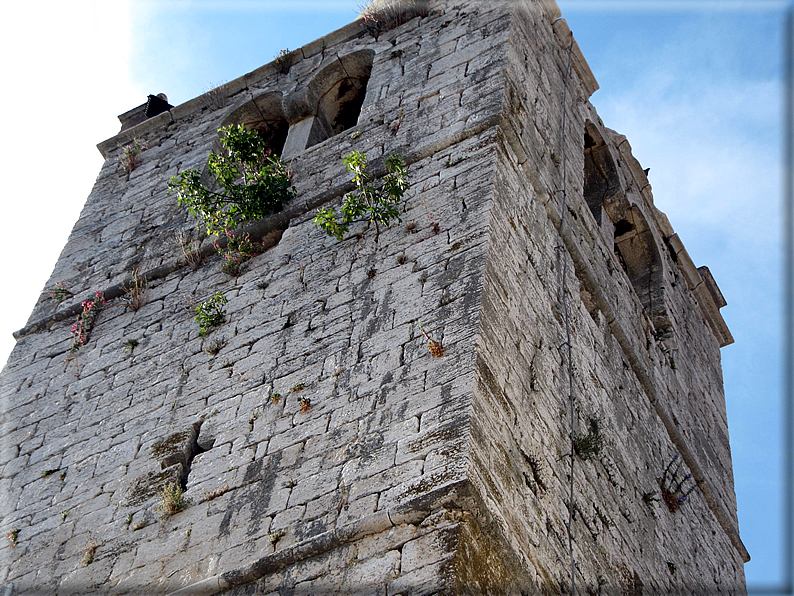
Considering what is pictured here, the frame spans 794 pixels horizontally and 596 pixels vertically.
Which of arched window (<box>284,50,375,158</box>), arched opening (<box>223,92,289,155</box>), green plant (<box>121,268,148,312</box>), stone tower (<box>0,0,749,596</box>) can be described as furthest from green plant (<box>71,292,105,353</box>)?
arched opening (<box>223,92,289,155</box>)

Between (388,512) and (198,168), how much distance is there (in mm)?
5773

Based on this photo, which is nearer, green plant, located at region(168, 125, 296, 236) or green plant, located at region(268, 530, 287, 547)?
green plant, located at region(268, 530, 287, 547)

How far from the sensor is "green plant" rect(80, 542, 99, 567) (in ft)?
21.1

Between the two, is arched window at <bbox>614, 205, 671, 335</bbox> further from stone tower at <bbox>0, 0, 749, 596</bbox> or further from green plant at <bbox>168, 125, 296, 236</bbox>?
green plant at <bbox>168, 125, 296, 236</bbox>

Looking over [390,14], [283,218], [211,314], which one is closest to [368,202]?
[283,218]

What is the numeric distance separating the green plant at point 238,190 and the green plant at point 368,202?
92 cm

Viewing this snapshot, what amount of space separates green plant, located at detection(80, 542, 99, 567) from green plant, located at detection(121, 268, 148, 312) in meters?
2.49

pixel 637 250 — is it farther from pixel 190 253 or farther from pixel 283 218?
pixel 190 253

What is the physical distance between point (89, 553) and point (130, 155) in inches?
221

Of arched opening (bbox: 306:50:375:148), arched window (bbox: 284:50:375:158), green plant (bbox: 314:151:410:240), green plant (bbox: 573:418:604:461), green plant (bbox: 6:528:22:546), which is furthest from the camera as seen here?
arched opening (bbox: 306:50:375:148)

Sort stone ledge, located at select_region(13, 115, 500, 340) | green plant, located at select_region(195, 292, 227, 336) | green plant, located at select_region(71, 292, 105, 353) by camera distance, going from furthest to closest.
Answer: green plant, located at select_region(71, 292, 105, 353)
stone ledge, located at select_region(13, 115, 500, 340)
green plant, located at select_region(195, 292, 227, 336)

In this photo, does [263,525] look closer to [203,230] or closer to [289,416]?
[289,416]

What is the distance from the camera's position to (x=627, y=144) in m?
11.8

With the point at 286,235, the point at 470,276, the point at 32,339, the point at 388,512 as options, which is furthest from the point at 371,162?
the point at 388,512
